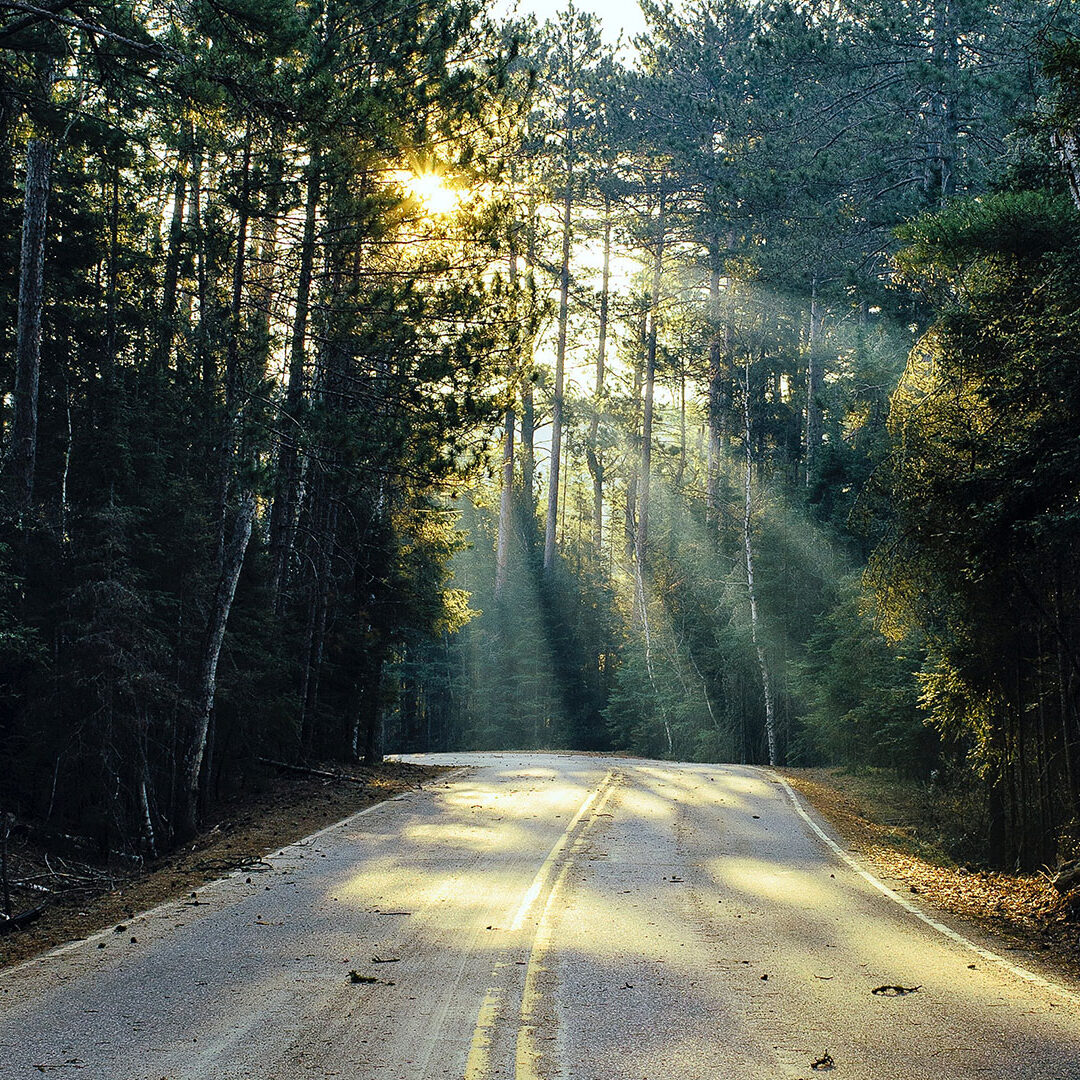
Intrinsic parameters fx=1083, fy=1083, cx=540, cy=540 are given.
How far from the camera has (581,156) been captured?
44.5 m

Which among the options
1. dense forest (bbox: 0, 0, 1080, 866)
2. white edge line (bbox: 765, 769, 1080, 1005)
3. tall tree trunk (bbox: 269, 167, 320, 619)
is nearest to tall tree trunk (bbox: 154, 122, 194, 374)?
dense forest (bbox: 0, 0, 1080, 866)

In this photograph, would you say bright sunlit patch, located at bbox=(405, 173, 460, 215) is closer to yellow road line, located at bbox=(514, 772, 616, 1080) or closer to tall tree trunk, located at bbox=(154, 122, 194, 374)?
tall tree trunk, located at bbox=(154, 122, 194, 374)

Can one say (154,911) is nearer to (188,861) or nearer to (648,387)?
(188,861)

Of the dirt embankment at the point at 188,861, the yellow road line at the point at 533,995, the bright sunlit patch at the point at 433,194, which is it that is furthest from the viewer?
the bright sunlit patch at the point at 433,194

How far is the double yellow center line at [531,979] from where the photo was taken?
572cm

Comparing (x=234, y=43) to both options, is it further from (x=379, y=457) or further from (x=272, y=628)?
(x=272, y=628)

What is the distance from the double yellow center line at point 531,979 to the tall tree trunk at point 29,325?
29.6ft

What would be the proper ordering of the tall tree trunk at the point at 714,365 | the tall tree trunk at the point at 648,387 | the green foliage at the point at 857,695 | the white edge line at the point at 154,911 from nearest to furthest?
the white edge line at the point at 154,911
the green foliage at the point at 857,695
the tall tree trunk at the point at 714,365
the tall tree trunk at the point at 648,387

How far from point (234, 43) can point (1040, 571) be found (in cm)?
1061

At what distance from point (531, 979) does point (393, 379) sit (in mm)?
10076

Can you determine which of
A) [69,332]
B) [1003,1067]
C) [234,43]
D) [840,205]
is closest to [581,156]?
[840,205]

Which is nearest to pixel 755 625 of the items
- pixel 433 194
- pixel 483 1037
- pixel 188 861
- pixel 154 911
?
pixel 433 194

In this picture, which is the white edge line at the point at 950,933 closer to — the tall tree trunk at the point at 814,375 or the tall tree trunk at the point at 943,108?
the tall tree trunk at the point at 943,108

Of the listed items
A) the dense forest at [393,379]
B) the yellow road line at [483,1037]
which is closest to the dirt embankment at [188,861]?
the dense forest at [393,379]
